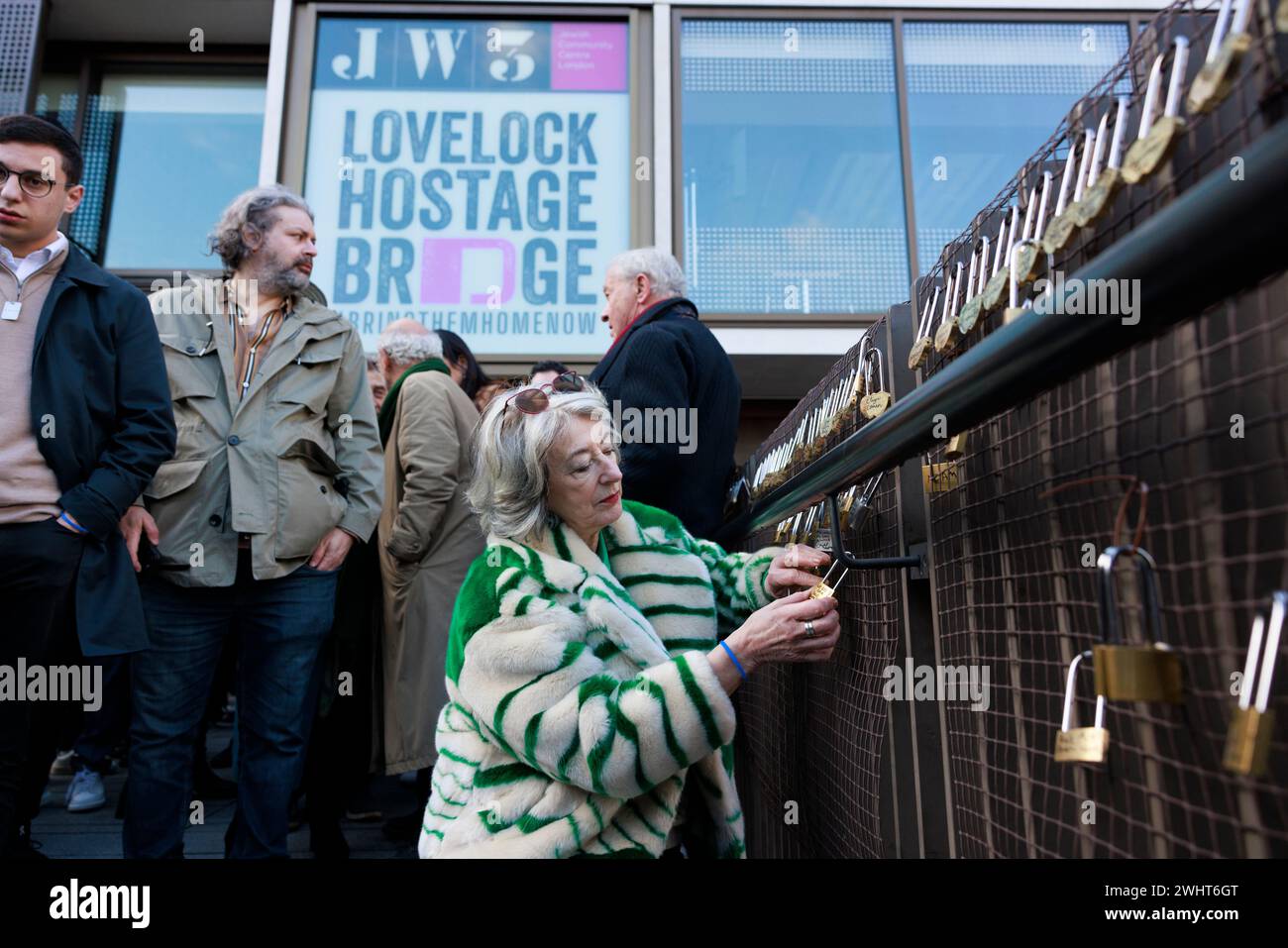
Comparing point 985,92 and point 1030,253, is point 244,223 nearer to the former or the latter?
point 1030,253

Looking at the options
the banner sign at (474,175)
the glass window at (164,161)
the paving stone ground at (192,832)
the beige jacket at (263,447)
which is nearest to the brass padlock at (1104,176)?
the beige jacket at (263,447)

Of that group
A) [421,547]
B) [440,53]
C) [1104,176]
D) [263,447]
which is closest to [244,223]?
[263,447]

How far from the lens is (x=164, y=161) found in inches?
274

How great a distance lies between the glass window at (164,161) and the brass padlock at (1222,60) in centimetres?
731

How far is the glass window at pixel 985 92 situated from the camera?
246 inches

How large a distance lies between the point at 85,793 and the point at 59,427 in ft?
6.57

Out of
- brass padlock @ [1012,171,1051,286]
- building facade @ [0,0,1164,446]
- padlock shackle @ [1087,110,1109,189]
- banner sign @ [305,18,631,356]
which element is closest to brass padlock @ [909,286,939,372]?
brass padlock @ [1012,171,1051,286]

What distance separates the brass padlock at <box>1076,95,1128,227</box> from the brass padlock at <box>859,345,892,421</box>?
52cm

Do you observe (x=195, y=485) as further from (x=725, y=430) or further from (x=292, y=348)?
(x=725, y=430)

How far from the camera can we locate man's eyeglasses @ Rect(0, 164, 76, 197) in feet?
7.30

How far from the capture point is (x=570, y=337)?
19.8 feet

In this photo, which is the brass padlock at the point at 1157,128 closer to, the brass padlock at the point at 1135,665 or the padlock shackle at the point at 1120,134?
the padlock shackle at the point at 1120,134
